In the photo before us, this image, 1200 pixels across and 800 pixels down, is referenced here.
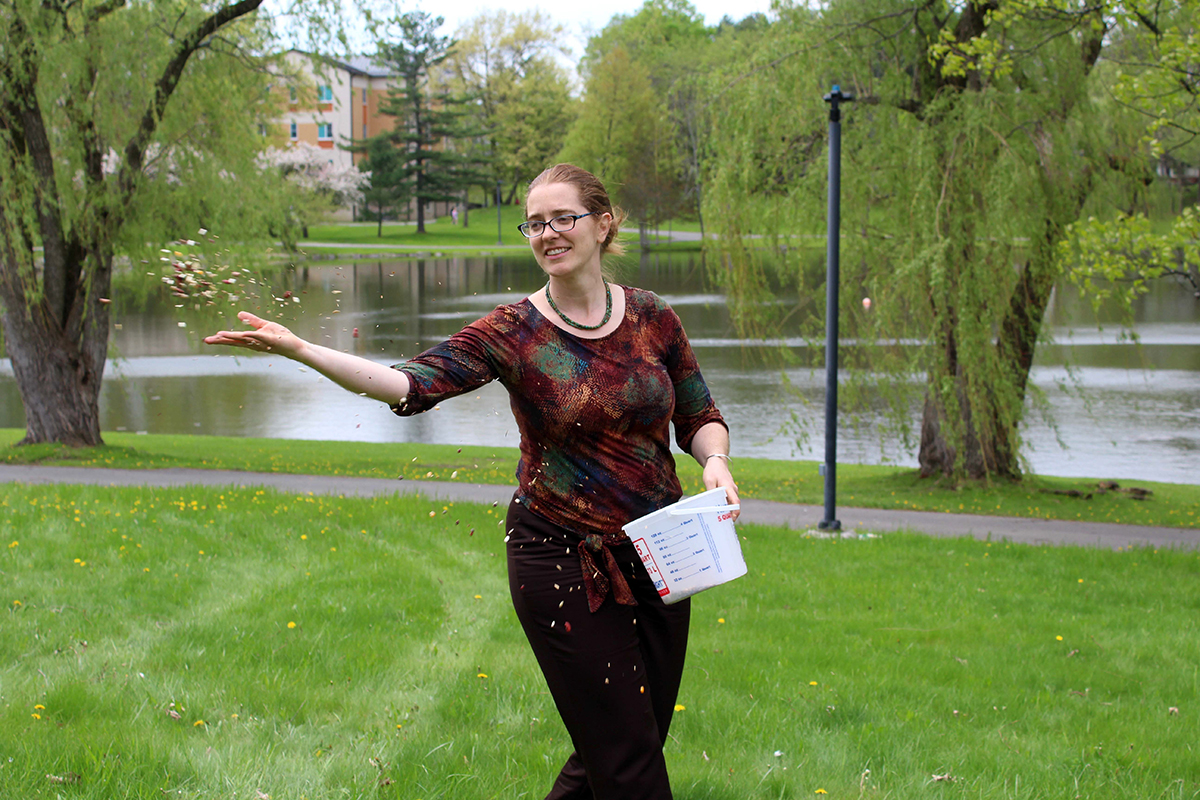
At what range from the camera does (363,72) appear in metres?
78.7

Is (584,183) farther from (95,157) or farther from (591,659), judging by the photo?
(95,157)

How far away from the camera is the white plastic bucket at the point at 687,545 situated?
288cm

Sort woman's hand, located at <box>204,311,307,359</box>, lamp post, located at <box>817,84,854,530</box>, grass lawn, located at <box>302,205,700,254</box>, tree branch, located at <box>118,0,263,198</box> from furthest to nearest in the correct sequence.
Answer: grass lawn, located at <box>302,205,700,254</box> → tree branch, located at <box>118,0,263,198</box> → lamp post, located at <box>817,84,854,530</box> → woman's hand, located at <box>204,311,307,359</box>

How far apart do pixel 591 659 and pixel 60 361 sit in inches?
615

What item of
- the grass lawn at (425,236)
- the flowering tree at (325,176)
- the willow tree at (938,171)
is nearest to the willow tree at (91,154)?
the willow tree at (938,171)

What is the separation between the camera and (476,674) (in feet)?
16.1

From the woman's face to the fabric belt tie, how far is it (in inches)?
29.3

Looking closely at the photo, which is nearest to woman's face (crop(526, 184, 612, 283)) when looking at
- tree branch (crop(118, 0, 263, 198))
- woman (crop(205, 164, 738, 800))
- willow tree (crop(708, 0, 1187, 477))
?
woman (crop(205, 164, 738, 800))

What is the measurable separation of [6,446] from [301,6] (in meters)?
8.24

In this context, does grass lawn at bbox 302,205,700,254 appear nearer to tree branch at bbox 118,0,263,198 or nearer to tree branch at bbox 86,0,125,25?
tree branch at bbox 118,0,263,198

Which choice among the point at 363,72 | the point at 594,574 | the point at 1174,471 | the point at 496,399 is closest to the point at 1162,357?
the point at 1174,471

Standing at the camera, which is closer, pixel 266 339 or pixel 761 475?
pixel 266 339

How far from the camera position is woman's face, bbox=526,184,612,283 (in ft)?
9.77

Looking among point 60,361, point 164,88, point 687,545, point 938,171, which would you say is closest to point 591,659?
point 687,545
